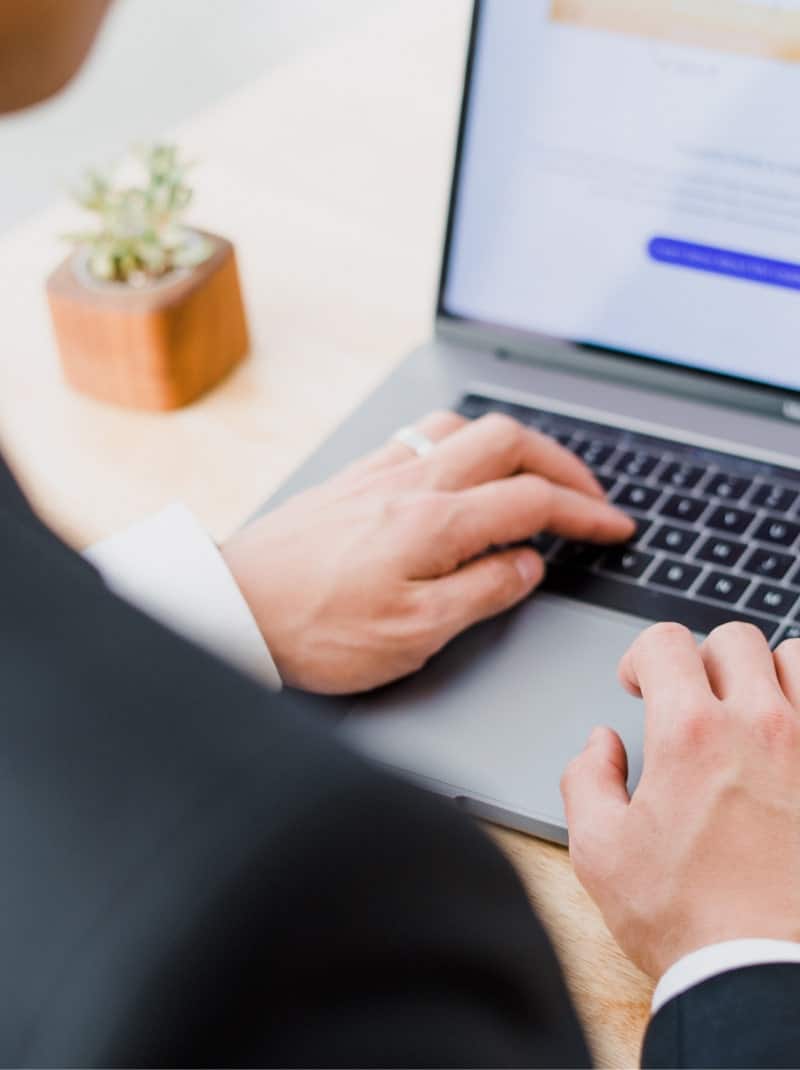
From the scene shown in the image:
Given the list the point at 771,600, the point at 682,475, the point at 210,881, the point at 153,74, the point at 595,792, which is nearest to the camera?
the point at 210,881

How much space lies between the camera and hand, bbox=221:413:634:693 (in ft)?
2.10

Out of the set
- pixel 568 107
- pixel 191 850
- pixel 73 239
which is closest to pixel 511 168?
pixel 568 107

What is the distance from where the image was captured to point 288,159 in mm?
1180

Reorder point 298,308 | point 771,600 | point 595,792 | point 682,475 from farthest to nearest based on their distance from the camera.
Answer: point 298,308, point 682,475, point 771,600, point 595,792

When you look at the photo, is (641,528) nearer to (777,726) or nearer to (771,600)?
(771,600)

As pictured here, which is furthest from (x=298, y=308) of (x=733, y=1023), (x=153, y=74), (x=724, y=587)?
(x=153, y=74)

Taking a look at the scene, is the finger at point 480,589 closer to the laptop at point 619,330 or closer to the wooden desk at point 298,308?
the laptop at point 619,330

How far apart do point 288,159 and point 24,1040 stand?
3.61 ft

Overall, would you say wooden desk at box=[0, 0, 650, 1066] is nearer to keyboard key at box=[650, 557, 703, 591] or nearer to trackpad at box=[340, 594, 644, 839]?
trackpad at box=[340, 594, 644, 839]

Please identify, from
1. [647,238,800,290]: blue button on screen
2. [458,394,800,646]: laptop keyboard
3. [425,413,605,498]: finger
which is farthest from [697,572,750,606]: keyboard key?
[647,238,800,290]: blue button on screen

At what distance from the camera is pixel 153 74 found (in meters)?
2.69

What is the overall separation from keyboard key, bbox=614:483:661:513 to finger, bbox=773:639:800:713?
173 mm

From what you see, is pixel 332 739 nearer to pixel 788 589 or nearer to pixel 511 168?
pixel 788 589

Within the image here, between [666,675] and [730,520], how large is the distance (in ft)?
0.62
